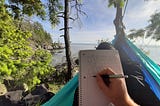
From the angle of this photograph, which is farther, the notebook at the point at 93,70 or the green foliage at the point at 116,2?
the green foliage at the point at 116,2

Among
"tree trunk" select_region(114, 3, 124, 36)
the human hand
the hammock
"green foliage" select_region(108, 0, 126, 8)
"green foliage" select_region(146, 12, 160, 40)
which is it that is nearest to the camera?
the human hand

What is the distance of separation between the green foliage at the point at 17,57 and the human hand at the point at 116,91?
2.81 metres

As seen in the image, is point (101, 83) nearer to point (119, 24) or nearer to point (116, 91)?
point (116, 91)

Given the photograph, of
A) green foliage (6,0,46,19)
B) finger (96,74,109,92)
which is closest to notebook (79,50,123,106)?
finger (96,74,109,92)

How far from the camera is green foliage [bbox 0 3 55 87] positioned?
3609 mm

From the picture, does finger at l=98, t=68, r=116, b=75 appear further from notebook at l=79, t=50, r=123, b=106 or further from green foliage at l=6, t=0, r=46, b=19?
green foliage at l=6, t=0, r=46, b=19

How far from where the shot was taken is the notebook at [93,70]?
78 cm

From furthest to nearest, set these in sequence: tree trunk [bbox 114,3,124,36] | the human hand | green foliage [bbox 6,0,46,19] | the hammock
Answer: green foliage [bbox 6,0,46,19] → tree trunk [bbox 114,3,124,36] → the hammock → the human hand

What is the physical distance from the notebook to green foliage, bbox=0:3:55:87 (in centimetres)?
273

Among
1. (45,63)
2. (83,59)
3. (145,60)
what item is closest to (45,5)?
(45,63)

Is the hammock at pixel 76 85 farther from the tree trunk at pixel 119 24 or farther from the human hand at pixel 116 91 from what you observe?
the human hand at pixel 116 91

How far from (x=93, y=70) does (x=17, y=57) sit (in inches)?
142

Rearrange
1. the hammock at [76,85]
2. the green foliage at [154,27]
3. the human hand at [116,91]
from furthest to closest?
the green foliage at [154,27] < the hammock at [76,85] < the human hand at [116,91]

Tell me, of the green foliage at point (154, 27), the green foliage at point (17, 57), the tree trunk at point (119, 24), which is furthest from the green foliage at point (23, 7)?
the green foliage at point (154, 27)
